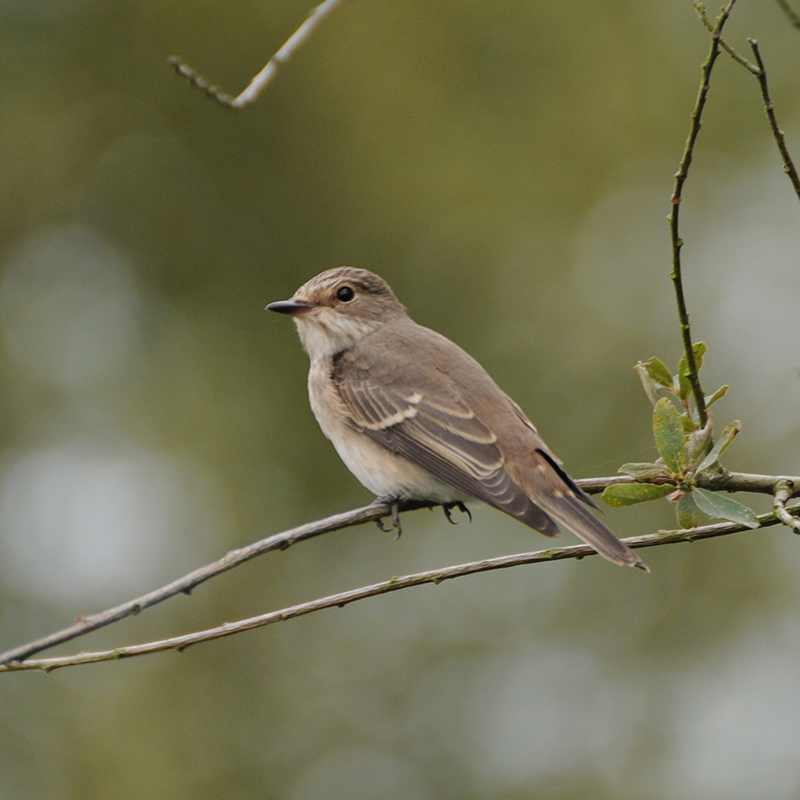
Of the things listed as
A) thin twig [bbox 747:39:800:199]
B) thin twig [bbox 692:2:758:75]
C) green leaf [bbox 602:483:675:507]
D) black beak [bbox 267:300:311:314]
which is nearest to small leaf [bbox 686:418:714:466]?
green leaf [bbox 602:483:675:507]

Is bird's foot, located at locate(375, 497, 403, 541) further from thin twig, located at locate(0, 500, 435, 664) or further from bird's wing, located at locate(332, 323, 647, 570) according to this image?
thin twig, located at locate(0, 500, 435, 664)

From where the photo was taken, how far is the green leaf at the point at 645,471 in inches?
123

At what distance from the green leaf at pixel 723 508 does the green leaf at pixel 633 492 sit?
12 centimetres

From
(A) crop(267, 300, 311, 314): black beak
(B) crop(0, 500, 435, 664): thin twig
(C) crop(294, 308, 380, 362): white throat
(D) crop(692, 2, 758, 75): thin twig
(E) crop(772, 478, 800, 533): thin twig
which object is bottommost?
(E) crop(772, 478, 800, 533): thin twig

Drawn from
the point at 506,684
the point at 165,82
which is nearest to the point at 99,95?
the point at 165,82

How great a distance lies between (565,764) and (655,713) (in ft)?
3.67

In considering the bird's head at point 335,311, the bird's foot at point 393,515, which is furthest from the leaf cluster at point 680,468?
the bird's head at point 335,311

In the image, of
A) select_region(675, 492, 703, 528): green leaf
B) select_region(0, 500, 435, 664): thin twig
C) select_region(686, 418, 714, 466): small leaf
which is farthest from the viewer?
select_region(686, 418, 714, 466): small leaf

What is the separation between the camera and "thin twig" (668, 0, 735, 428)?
9.12 ft

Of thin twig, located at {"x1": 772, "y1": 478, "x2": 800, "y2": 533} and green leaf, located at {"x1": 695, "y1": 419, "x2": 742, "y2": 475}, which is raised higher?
green leaf, located at {"x1": 695, "y1": 419, "x2": 742, "y2": 475}

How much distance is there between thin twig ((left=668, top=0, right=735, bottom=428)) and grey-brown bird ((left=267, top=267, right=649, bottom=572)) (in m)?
1.04

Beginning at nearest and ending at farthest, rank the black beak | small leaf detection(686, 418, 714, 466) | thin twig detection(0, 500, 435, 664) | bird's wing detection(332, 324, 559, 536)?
thin twig detection(0, 500, 435, 664), small leaf detection(686, 418, 714, 466), bird's wing detection(332, 324, 559, 536), the black beak

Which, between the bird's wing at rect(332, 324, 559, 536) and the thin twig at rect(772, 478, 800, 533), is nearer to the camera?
the thin twig at rect(772, 478, 800, 533)

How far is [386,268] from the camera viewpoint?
509 inches
